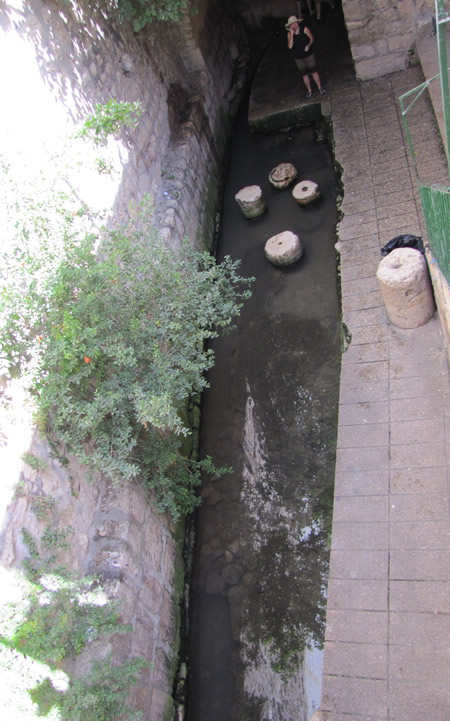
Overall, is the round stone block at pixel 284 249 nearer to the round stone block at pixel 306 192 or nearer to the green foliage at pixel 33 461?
the round stone block at pixel 306 192

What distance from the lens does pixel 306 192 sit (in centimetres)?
714

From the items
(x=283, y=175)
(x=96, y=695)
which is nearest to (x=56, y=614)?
(x=96, y=695)

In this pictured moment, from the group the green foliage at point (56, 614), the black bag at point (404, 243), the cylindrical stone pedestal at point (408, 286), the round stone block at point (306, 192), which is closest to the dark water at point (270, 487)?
the round stone block at point (306, 192)

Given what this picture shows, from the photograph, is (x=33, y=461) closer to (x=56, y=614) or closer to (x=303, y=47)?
(x=56, y=614)

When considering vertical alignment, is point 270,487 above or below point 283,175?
below

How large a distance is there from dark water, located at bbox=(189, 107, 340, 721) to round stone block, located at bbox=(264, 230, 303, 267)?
0.54 ft

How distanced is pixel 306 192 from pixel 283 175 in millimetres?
649

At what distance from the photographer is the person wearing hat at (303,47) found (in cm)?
776

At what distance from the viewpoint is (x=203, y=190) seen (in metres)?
7.73

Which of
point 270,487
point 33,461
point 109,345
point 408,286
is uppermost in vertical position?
point 408,286

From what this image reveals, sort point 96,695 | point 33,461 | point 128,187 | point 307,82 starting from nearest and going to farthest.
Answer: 1. point 96,695
2. point 33,461
3. point 128,187
4. point 307,82

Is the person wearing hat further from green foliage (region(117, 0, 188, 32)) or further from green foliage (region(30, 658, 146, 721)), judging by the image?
green foliage (region(30, 658, 146, 721))

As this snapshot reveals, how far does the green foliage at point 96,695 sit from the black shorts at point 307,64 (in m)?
8.15

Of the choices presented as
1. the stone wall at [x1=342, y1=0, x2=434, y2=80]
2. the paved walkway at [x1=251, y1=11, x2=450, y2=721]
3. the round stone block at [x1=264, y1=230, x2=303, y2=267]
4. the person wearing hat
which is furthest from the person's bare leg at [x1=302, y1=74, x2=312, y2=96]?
the round stone block at [x1=264, y1=230, x2=303, y2=267]
